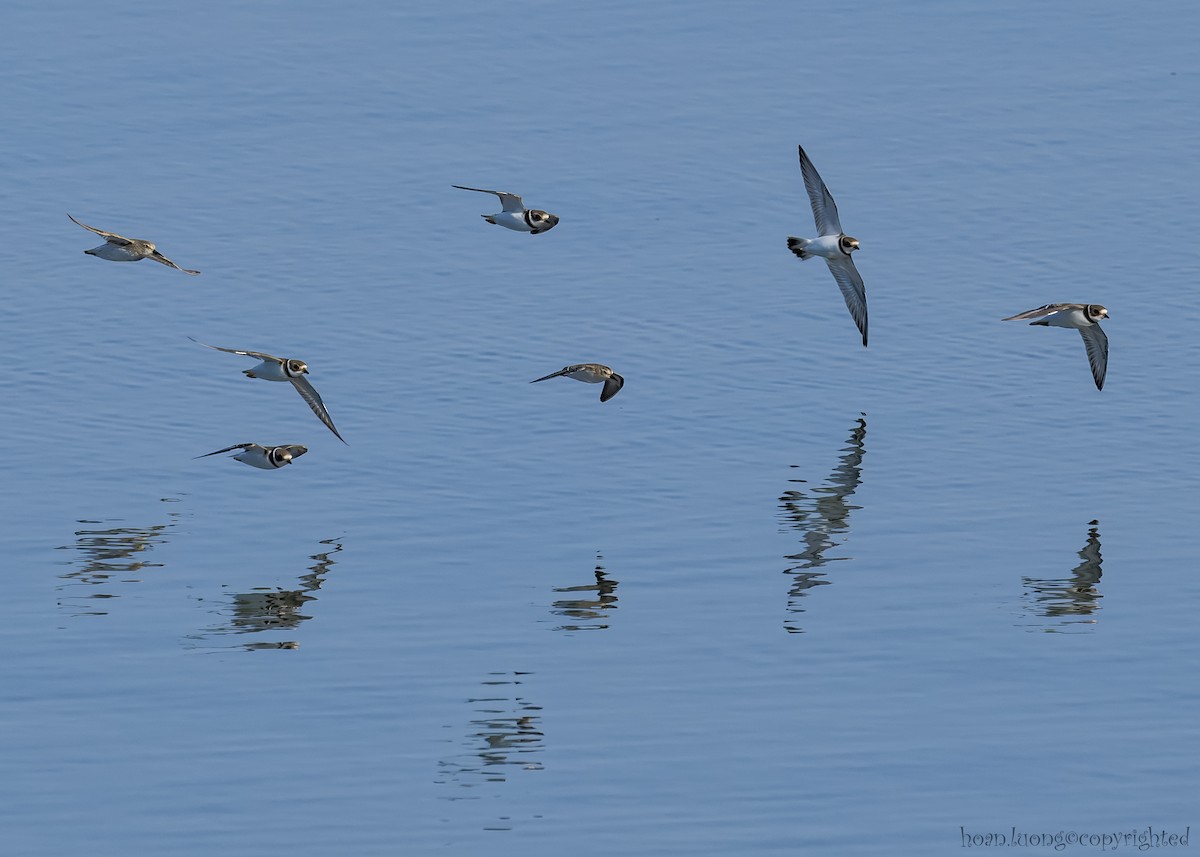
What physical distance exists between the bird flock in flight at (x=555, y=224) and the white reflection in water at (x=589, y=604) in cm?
561

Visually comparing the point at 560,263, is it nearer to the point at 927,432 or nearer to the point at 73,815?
the point at 927,432

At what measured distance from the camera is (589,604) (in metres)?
44.5

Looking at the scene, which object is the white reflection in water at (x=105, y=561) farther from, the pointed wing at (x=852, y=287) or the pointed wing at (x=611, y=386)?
the pointed wing at (x=852, y=287)

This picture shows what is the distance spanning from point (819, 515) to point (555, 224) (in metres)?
9.64

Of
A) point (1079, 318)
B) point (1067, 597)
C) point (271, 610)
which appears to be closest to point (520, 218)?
point (271, 610)

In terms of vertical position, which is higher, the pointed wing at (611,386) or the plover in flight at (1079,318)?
the plover in flight at (1079,318)

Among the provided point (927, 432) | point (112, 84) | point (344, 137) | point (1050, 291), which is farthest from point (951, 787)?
point (112, 84)

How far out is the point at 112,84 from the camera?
309 feet

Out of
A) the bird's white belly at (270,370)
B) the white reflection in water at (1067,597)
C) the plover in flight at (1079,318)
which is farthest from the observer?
the plover in flight at (1079,318)

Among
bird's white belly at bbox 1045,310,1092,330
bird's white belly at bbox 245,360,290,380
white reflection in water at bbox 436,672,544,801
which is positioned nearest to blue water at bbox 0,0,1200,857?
white reflection in water at bbox 436,672,544,801

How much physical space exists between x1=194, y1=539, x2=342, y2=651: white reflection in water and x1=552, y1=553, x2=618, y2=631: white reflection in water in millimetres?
5144

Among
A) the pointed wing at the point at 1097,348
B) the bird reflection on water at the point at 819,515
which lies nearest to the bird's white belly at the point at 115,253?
the bird reflection on water at the point at 819,515

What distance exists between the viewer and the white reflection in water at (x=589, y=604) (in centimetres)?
4340

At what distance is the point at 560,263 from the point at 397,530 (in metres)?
26.0
